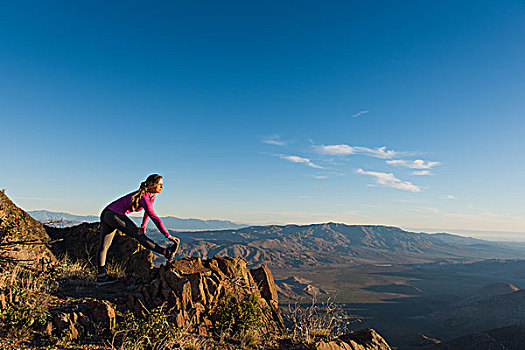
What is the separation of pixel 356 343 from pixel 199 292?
241cm

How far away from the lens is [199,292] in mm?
4402

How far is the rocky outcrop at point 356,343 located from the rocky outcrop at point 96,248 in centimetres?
443

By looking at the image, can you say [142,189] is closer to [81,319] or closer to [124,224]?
[124,224]

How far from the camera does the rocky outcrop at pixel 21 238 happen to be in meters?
4.69

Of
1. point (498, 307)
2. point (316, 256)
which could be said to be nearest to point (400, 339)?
point (498, 307)

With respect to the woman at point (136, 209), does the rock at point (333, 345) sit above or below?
below

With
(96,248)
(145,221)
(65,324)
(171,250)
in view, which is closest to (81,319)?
(65,324)

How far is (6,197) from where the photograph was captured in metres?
7.18

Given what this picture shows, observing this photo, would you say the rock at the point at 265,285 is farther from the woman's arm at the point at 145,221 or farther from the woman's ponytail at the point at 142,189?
the woman's ponytail at the point at 142,189

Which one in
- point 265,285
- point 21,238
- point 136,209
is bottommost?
point 265,285

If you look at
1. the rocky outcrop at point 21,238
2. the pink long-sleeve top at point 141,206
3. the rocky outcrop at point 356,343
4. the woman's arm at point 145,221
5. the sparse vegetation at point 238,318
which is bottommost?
the rocky outcrop at point 356,343

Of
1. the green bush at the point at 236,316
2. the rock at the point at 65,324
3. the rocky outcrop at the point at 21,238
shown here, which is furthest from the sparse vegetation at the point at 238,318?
the rocky outcrop at the point at 21,238

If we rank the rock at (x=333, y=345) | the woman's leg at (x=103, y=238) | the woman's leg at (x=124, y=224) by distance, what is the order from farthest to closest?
the woman's leg at (x=103, y=238) → the woman's leg at (x=124, y=224) → the rock at (x=333, y=345)

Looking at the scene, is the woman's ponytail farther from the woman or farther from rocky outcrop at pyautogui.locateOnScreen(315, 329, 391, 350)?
rocky outcrop at pyautogui.locateOnScreen(315, 329, 391, 350)
